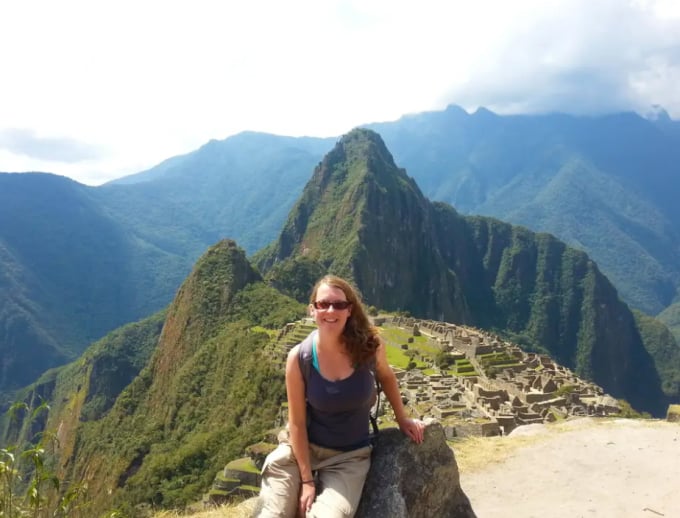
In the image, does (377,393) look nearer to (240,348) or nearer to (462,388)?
(462,388)

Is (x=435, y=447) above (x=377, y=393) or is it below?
below

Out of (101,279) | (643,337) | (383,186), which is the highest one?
(383,186)

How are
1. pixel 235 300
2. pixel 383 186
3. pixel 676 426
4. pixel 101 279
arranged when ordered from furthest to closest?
1. pixel 101 279
2. pixel 383 186
3. pixel 235 300
4. pixel 676 426

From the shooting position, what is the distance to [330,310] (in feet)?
14.7

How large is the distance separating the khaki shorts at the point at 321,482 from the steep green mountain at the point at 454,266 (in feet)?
247

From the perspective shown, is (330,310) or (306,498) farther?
(330,310)

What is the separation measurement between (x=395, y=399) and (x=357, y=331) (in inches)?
30.9

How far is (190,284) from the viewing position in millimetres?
61156

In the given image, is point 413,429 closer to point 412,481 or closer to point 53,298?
point 412,481

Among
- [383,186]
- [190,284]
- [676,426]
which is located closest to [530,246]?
[383,186]

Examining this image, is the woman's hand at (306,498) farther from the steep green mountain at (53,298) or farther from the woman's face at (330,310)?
the steep green mountain at (53,298)

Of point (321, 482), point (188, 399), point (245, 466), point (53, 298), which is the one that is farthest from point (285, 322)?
point (53, 298)

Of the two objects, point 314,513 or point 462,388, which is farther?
point 462,388

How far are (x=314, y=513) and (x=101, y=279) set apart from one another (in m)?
205
